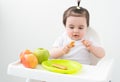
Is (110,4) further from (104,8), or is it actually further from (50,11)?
(50,11)

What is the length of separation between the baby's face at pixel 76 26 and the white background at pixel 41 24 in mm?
385

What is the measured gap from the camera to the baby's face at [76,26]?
125cm

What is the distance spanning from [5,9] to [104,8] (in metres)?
0.72

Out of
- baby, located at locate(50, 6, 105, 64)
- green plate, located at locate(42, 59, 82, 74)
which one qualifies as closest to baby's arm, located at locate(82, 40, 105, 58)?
baby, located at locate(50, 6, 105, 64)

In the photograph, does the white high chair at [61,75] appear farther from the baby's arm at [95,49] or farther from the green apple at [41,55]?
the baby's arm at [95,49]

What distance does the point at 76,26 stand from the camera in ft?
4.10

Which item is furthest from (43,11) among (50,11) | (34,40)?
(34,40)

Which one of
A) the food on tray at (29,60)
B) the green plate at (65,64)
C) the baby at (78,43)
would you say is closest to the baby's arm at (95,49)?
the baby at (78,43)

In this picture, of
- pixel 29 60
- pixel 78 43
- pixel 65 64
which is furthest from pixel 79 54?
pixel 29 60

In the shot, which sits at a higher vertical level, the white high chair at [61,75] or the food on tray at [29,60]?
the food on tray at [29,60]

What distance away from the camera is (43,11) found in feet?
5.67

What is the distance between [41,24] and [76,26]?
54 cm

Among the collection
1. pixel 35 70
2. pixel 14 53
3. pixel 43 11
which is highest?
pixel 43 11

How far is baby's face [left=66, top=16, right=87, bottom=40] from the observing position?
1.25 metres
